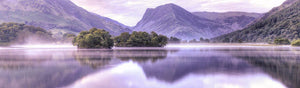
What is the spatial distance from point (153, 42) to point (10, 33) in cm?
11086

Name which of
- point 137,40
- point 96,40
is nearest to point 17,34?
point 137,40

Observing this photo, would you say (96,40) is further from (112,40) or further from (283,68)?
(283,68)

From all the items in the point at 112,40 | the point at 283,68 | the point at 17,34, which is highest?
the point at 17,34

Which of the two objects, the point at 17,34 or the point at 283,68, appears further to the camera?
the point at 17,34

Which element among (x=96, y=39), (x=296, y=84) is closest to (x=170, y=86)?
(x=296, y=84)

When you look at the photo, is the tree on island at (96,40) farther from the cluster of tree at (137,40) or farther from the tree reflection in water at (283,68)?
the tree reflection in water at (283,68)

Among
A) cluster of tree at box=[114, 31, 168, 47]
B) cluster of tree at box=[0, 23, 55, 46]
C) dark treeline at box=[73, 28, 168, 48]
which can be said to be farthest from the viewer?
cluster of tree at box=[0, 23, 55, 46]

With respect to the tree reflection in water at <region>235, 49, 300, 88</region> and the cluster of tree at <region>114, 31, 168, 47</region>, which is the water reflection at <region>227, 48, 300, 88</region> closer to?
the tree reflection in water at <region>235, 49, 300, 88</region>

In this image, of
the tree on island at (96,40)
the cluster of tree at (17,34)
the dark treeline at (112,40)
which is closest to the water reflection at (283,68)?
the tree on island at (96,40)

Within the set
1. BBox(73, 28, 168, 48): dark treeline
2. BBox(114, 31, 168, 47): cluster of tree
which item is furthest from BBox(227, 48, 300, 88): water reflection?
BBox(114, 31, 168, 47): cluster of tree

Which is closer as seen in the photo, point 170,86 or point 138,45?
point 170,86

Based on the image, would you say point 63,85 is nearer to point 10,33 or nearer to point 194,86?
point 194,86

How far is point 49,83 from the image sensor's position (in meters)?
16.9

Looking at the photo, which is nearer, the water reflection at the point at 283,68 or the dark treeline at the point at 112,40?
the water reflection at the point at 283,68
